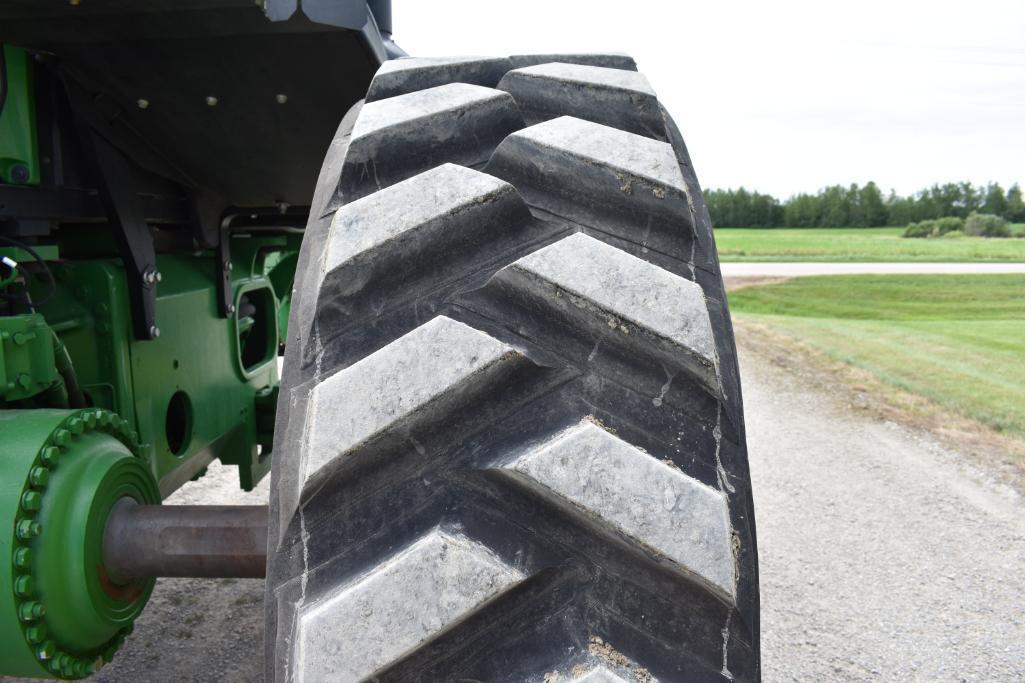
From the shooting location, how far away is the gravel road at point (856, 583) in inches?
100

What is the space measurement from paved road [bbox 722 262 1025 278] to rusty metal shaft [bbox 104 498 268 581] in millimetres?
15986

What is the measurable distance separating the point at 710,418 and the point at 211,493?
3.41 meters

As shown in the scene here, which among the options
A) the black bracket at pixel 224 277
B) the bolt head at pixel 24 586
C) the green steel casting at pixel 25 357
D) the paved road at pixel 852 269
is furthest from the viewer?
the paved road at pixel 852 269

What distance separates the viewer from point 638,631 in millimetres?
835

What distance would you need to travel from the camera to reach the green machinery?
1167 mm

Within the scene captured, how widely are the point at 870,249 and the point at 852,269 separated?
570 centimetres

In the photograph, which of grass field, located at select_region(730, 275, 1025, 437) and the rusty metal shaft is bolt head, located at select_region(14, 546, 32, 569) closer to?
the rusty metal shaft

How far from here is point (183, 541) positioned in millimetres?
1277

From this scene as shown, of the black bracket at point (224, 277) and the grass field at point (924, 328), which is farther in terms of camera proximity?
the grass field at point (924, 328)

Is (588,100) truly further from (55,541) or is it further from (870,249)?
(870,249)

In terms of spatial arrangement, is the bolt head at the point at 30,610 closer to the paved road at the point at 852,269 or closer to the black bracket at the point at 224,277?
the black bracket at the point at 224,277

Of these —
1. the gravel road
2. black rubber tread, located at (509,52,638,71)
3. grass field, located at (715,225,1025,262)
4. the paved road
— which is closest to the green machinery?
black rubber tread, located at (509,52,638,71)

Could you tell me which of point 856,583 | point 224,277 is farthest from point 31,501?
point 856,583

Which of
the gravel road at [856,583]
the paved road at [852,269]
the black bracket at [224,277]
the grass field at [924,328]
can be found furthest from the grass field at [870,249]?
the black bracket at [224,277]
